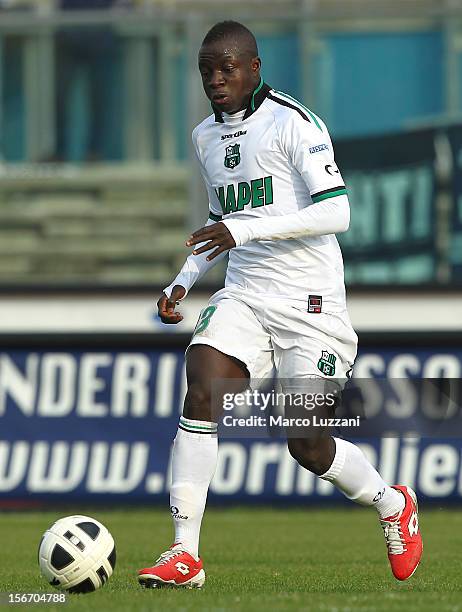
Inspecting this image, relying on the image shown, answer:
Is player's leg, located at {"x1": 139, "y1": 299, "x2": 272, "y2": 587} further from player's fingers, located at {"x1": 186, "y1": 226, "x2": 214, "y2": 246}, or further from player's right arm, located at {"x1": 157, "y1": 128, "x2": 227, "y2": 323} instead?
player's fingers, located at {"x1": 186, "y1": 226, "x2": 214, "y2": 246}

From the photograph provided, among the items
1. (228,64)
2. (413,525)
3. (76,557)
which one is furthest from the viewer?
(413,525)

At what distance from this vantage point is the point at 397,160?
1202 centimetres

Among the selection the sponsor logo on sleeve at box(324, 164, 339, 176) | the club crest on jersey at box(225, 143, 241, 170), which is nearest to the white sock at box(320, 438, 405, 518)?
the sponsor logo on sleeve at box(324, 164, 339, 176)

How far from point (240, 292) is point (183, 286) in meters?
0.27

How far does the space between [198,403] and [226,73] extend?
144 centimetres

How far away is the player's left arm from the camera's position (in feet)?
21.0

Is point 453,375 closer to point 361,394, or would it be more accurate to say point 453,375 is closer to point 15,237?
point 361,394

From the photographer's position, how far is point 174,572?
6.23 meters

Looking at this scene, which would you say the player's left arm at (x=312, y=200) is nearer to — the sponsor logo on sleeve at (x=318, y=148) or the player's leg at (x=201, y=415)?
the sponsor logo on sleeve at (x=318, y=148)

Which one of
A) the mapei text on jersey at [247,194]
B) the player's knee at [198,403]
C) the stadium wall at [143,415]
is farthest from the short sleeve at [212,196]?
the stadium wall at [143,415]

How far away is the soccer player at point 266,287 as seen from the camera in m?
6.44

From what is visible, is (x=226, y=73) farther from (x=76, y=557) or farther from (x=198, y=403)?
(x=76, y=557)

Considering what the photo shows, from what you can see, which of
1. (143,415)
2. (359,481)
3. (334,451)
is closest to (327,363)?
(334,451)

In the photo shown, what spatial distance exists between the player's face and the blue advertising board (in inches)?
211
